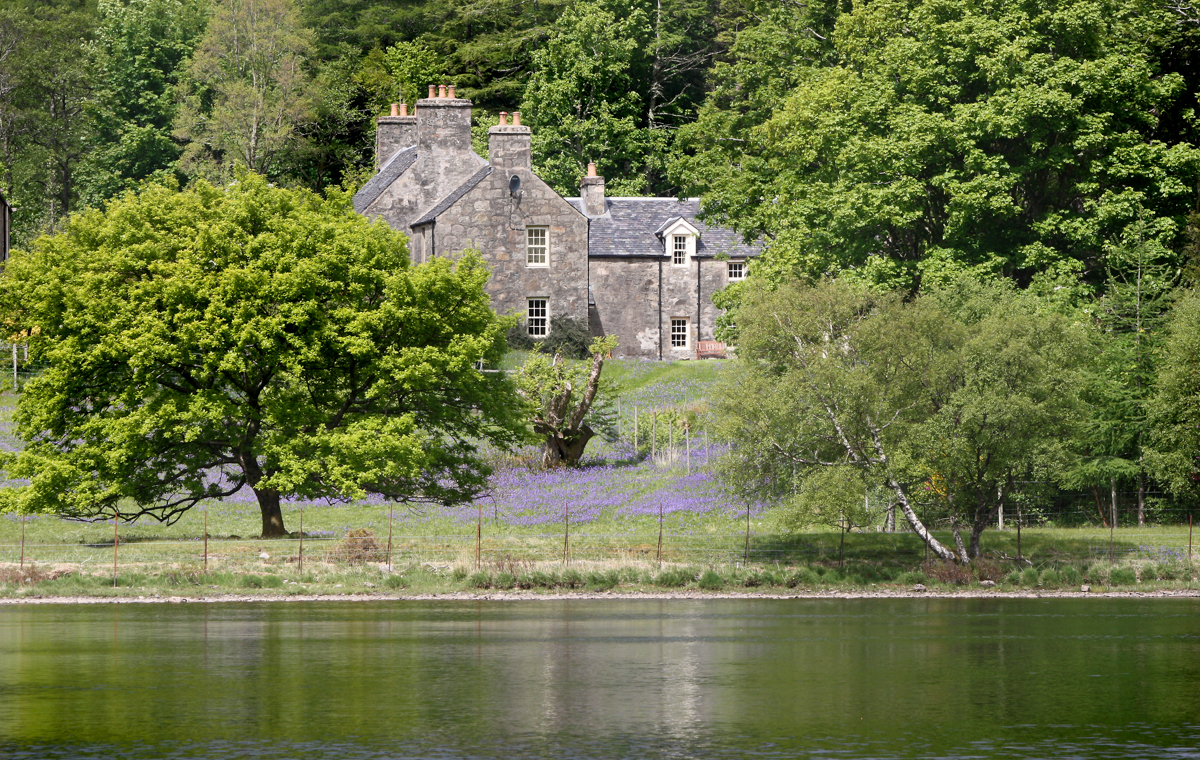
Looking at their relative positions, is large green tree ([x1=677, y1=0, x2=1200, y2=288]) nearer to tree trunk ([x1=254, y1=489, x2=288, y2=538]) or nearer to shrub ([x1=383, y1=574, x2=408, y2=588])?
tree trunk ([x1=254, y1=489, x2=288, y2=538])

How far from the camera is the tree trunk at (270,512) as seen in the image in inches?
1892

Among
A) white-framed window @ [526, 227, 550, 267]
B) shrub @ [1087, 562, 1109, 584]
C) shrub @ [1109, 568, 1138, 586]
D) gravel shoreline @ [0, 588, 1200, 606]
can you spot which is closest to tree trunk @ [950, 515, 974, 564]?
gravel shoreline @ [0, 588, 1200, 606]

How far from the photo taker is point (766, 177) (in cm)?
6950

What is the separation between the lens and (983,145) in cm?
5841

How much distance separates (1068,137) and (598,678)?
36.0m

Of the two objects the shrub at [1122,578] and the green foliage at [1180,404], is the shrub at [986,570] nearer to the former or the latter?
the shrub at [1122,578]

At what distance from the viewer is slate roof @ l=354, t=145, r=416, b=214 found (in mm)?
83688

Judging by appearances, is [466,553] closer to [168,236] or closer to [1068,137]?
[168,236]

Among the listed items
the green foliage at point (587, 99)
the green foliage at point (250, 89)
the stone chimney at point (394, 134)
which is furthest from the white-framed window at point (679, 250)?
the green foliage at point (250, 89)

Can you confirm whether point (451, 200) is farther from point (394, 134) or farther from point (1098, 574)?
point (1098, 574)

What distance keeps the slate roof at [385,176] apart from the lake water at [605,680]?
46035 mm

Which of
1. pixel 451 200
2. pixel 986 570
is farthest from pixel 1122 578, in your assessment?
pixel 451 200

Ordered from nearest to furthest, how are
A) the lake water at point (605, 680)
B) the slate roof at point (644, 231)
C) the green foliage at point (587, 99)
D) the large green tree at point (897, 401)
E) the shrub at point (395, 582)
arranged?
the lake water at point (605, 680) → the shrub at point (395, 582) → the large green tree at point (897, 401) → the slate roof at point (644, 231) → the green foliage at point (587, 99)

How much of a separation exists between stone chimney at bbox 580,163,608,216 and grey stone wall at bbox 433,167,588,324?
6157 mm
